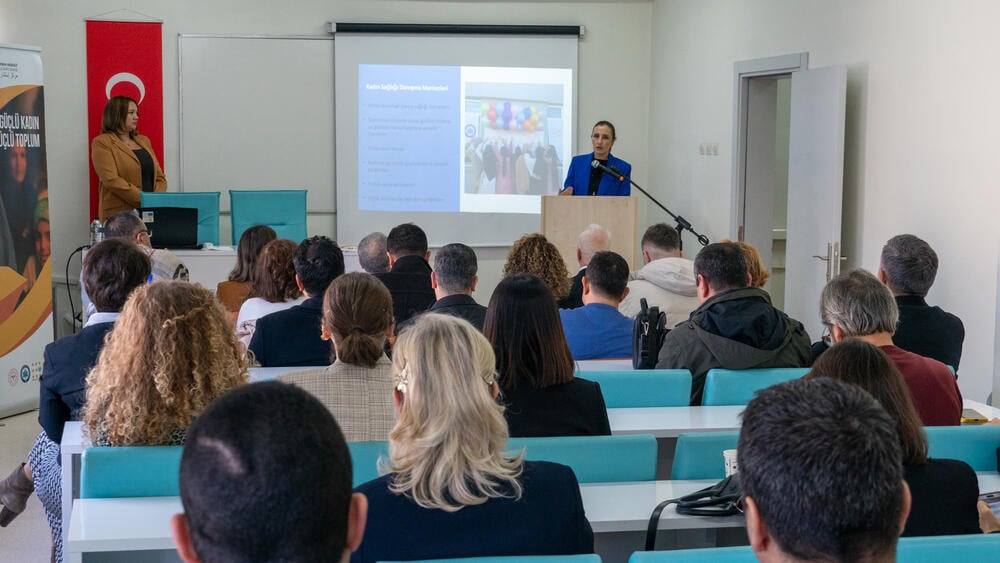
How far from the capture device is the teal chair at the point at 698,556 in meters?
1.75

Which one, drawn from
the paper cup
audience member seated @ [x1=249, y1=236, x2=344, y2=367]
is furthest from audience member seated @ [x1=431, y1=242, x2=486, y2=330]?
the paper cup

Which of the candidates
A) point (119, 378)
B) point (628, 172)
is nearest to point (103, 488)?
point (119, 378)

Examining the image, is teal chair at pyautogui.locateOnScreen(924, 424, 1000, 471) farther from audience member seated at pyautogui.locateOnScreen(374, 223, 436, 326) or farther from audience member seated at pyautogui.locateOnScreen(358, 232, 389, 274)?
audience member seated at pyautogui.locateOnScreen(358, 232, 389, 274)

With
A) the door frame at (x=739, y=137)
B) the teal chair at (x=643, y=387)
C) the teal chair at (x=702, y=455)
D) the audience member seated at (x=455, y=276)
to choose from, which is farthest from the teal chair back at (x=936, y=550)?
the door frame at (x=739, y=137)

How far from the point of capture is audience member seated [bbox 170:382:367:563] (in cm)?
105

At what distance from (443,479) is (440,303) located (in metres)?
2.39

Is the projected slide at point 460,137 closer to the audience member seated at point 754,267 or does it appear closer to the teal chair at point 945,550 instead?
the audience member seated at point 754,267

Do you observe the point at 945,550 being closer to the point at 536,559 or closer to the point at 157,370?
the point at 536,559

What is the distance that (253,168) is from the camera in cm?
894

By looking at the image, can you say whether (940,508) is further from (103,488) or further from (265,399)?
(103,488)

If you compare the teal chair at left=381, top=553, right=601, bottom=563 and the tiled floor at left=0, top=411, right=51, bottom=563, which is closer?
the teal chair at left=381, top=553, right=601, bottom=563

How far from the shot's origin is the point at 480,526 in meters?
1.92

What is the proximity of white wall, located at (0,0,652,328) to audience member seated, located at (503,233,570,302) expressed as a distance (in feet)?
13.7

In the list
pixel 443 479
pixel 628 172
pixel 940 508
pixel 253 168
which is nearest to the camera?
pixel 443 479
